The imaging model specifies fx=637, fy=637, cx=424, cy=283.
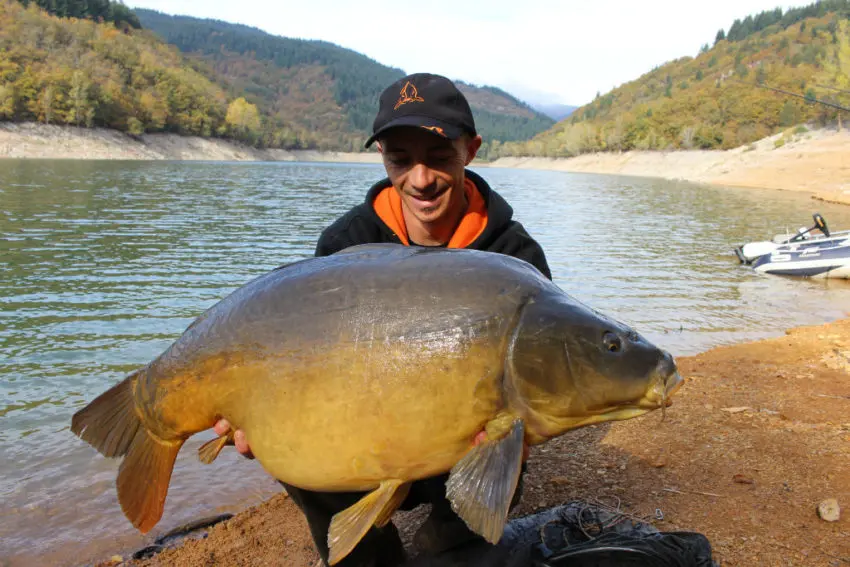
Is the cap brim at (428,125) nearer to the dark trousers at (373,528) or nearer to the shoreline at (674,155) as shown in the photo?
the dark trousers at (373,528)

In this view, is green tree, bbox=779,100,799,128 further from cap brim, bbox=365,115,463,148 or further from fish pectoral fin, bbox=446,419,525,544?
fish pectoral fin, bbox=446,419,525,544

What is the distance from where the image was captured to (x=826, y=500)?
3414mm

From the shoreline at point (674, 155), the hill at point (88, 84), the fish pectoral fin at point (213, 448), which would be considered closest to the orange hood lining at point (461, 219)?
the fish pectoral fin at point (213, 448)

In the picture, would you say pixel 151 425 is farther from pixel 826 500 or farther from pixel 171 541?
pixel 826 500

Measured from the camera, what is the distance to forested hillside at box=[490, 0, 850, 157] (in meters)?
81.7

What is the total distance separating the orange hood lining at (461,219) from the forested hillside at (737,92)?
4589 cm

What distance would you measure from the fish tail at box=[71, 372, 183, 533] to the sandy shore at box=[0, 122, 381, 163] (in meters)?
65.5

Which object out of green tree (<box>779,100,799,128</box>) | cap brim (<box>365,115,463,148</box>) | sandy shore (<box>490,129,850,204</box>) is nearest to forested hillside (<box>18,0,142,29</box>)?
sandy shore (<box>490,129,850,204</box>)

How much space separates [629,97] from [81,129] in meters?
143

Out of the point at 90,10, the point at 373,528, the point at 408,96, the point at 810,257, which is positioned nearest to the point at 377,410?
the point at 373,528

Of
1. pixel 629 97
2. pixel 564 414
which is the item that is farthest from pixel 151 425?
pixel 629 97

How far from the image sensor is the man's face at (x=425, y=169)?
9.23 ft

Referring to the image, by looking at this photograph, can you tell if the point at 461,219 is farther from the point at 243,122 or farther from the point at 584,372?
the point at 243,122

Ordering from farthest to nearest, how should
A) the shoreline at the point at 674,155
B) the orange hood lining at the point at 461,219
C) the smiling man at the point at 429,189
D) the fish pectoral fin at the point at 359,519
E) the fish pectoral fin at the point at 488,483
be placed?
the shoreline at the point at 674,155
the orange hood lining at the point at 461,219
the smiling man at the point at 429,189
the fish pectoral fin at the point at 359,519
the fish pectoral fin at the point at 488,483
